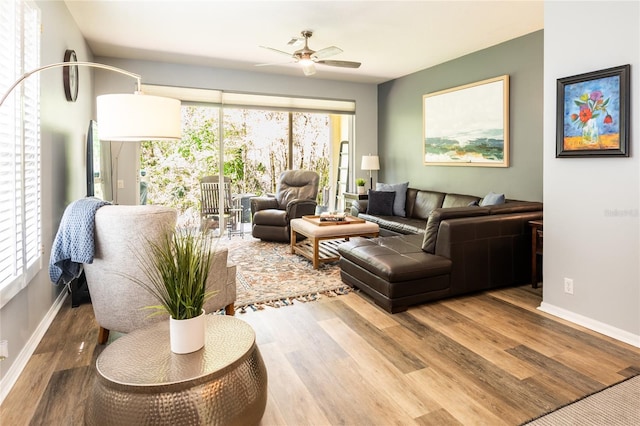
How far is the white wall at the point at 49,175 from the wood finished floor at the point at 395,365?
125mm

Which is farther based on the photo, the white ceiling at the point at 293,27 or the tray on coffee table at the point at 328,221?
the tray on coffee table at the point at 328,221

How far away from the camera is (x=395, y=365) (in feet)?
7.62

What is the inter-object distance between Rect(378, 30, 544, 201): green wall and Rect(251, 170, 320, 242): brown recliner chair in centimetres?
169

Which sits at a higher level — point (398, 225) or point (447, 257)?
point (398, 225)

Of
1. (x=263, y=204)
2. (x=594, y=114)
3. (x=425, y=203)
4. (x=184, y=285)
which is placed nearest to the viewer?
(x=184, y=285)

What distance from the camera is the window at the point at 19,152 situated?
82.3 inches

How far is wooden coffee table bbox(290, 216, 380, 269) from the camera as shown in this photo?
176 inches

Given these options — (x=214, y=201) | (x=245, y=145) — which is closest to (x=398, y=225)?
(x=214, y=201)

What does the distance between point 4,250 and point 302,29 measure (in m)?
3.54

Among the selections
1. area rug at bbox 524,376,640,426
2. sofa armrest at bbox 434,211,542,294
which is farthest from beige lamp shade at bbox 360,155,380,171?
area rug at bbox 524,376,640,426

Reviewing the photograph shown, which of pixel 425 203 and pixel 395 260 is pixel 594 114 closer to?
pixel 395 260

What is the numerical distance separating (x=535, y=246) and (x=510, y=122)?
198 centimetres

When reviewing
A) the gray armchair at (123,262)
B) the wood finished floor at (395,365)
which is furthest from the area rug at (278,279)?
the gray armchair at (123,262)

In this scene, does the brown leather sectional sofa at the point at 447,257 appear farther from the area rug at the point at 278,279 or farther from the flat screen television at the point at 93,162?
the flat screen television at the point at 93,162
